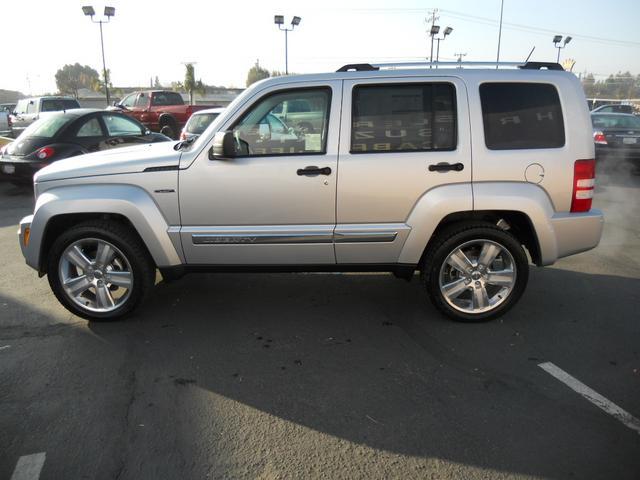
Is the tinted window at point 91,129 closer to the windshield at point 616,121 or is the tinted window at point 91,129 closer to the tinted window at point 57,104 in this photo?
the windshield at point 616,121

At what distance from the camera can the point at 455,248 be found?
399 centimetres

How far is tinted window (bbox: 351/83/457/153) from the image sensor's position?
3.82 meters

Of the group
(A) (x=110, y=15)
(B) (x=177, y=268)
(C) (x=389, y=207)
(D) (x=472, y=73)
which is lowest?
(B) (x=177, y=268)

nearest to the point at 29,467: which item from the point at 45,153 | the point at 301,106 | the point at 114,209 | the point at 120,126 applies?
the point at 114,209

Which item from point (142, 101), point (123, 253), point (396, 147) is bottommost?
point (123, 253)

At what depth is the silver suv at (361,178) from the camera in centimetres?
380

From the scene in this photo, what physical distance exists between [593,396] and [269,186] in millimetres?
2635

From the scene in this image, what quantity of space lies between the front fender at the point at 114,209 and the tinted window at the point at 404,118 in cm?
170

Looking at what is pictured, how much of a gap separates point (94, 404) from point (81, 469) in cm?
59

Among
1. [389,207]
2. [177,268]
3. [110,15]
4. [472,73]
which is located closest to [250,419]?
[177,268]

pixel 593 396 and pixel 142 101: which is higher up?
pixel 142 101

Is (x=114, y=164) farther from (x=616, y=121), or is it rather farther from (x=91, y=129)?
(x=616, y=121)

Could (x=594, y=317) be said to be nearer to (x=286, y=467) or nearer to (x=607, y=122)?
(x=286, y=467)

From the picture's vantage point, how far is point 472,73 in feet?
12.8
